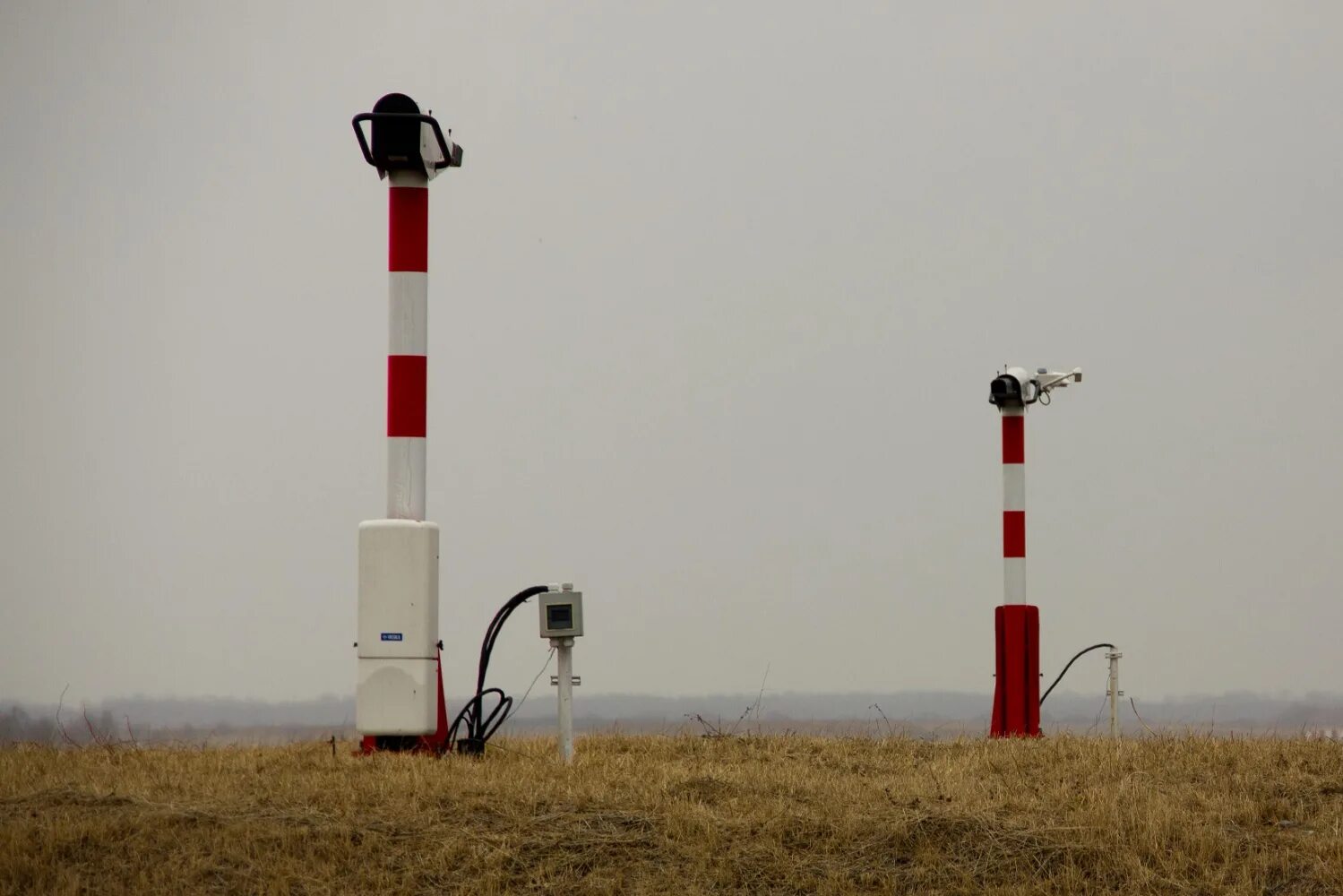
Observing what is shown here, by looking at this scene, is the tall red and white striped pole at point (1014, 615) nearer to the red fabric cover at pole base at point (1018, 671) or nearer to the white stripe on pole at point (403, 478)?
the red fabric cover at pole base at point (1018, 671)

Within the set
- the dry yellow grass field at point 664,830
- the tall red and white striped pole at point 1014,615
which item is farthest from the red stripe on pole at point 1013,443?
the dry yellow grass field at point 664,830

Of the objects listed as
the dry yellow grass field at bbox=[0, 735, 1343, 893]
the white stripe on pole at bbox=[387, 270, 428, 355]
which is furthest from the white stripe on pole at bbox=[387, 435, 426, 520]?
the dry yellow grass field at bbox=[0, 735, 1343, 893]

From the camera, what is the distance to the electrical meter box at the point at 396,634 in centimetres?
1584

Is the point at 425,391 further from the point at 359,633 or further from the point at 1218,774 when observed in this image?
the point at 1218,774

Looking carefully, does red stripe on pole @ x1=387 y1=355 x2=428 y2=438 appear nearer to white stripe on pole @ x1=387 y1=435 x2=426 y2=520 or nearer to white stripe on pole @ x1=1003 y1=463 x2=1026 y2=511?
white stripe on pole @ x1=387 y1=435 x2=426 y2=520

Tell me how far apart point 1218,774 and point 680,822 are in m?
5.15

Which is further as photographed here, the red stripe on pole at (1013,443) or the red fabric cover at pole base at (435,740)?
the red stripe on pole at (1013,443)

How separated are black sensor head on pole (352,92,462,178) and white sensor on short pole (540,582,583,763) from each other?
4.38 metres

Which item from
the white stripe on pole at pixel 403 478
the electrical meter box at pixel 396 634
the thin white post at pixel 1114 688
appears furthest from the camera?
the thin white post at pixel 1114 688

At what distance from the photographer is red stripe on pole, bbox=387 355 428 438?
16.2m

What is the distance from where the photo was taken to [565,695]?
51.9 ft

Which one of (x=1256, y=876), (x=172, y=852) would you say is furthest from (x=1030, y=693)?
(x=172, y=852)

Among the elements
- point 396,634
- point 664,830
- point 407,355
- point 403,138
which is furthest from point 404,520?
point 664,830

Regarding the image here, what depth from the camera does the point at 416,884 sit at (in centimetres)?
1145
